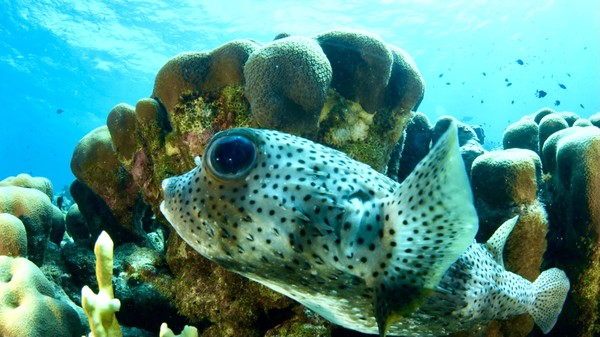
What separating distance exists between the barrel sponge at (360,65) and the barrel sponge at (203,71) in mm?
986

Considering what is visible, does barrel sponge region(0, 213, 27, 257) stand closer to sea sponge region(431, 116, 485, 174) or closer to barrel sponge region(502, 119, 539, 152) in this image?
sea sponge region(431, 116, 485, 174)

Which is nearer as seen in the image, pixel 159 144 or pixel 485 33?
pixel 159 144

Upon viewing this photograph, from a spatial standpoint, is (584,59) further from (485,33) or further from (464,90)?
(485,33)

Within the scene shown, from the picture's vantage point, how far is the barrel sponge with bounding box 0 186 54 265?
5.05 metres

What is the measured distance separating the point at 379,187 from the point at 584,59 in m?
101

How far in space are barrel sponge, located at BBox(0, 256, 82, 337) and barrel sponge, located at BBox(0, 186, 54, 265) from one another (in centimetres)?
124

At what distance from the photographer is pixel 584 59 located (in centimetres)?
8019

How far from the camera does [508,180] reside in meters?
4.23

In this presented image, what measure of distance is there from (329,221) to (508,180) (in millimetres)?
3131

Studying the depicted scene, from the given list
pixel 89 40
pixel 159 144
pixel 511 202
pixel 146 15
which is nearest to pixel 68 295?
pixel 159 144

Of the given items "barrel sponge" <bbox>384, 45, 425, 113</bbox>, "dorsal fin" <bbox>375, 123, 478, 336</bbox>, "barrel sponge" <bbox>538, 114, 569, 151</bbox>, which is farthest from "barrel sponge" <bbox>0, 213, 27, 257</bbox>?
"barrel sponge" <bbox>538, 114, 569, 151</bbox>

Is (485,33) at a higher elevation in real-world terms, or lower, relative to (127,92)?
higher

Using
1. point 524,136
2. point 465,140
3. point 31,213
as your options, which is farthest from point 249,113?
point 465,140

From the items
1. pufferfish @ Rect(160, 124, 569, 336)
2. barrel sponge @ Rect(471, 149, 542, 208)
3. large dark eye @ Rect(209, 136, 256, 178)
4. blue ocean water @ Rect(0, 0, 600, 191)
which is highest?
large dark eye @ Rect(209, 136, 256, 178)
